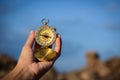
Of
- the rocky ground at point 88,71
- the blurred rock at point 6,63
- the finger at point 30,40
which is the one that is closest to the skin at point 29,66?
the finger at point 30,40

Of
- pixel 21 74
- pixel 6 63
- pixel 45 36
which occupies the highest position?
pixel 45 36

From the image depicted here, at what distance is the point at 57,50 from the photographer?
5379 mm

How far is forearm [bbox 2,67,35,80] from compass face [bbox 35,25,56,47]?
23.4 inches

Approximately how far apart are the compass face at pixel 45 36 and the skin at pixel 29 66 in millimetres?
83

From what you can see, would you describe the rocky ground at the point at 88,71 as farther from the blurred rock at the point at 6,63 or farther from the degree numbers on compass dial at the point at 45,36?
the degree numbers on compass dial at the point at 45,36

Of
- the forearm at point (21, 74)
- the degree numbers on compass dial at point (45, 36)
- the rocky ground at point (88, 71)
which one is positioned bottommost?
the rocky ground at point (88, 71)

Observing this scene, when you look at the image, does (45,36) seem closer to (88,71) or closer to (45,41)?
(45,41)

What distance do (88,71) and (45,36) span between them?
893 inches

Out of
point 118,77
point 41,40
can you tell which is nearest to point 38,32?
point 41,40

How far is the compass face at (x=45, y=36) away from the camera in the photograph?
5.50 meters

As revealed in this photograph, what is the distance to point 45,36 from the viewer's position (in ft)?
18.8

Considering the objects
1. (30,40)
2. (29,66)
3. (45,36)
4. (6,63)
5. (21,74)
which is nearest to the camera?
(21,74)

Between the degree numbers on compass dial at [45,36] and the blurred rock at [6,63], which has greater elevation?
the degree numbers on compass dial at [45,36]

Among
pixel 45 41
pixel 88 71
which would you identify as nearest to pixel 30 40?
pixel 45 41
